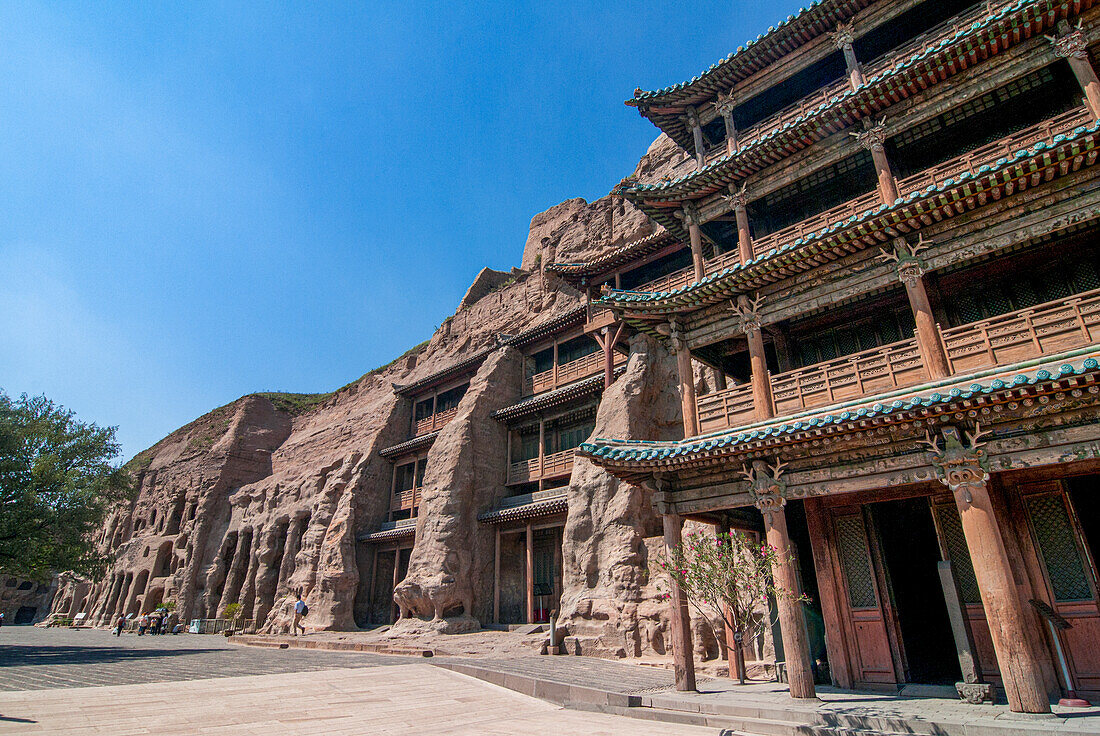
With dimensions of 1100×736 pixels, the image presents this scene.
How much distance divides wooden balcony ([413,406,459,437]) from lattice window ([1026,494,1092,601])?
2345 centimetres

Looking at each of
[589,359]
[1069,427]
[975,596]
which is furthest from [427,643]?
[1069,427]

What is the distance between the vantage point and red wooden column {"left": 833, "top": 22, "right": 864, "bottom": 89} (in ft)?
45.4

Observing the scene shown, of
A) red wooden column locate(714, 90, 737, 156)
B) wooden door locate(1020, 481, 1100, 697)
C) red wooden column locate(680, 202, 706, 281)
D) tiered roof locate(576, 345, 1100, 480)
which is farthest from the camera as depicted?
red wooden column locate(714, 90, 737, 156)

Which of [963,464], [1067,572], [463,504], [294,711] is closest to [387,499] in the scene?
[463,504]

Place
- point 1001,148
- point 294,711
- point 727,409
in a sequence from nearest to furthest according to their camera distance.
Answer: point 294,711
point 1001,148
point 727,409

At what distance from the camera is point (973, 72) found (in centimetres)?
1158

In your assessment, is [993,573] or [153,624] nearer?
[993,573]

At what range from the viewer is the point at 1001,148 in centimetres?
1115

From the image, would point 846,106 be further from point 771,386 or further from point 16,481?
point 16,481

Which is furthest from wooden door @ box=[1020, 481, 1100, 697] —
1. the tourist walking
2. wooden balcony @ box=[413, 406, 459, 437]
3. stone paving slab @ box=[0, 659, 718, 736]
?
the tourist walking

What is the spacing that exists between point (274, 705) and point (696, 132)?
56.0 ft

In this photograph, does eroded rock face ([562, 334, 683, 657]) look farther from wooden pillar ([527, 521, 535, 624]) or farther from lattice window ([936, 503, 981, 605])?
lattice window ([936, 503, 981, 605])

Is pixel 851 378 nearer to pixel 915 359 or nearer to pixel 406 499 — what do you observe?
pixel 915 359

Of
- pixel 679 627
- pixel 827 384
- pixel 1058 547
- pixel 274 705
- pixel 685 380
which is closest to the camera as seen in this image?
pixel 274 705
